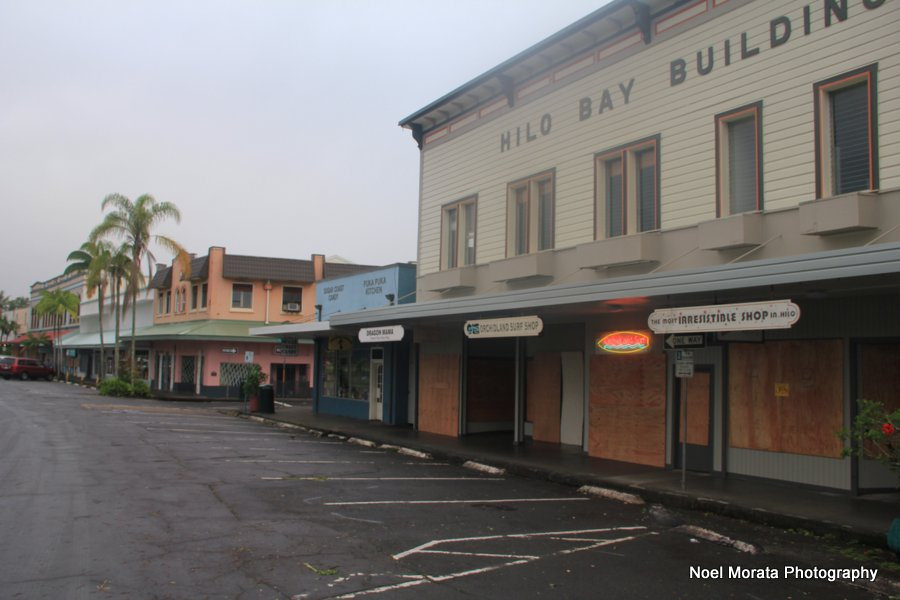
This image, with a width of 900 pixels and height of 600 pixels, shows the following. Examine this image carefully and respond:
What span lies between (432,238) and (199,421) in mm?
10539

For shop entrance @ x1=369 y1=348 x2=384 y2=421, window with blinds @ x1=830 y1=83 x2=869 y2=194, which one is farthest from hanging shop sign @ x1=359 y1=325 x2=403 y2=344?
window with blinds @ x1=830 y1=83 x2=869 y2=194

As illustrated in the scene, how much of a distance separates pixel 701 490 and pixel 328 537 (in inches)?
248

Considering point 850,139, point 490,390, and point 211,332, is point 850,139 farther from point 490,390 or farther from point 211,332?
point 211,332

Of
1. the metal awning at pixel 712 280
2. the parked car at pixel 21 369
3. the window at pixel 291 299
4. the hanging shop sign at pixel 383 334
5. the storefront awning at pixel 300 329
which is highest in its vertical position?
the window at pixel 291 299

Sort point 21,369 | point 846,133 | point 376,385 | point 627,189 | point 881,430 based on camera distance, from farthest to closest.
A: point 21,369 → point 376,385 → point 627,189 → point 846,133 → point 881,430

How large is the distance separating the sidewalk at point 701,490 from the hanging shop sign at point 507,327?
2.58 m

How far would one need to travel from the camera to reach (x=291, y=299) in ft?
145

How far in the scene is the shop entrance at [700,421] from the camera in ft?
44.8

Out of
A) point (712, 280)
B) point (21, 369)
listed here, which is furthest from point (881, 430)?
point (21, 369)

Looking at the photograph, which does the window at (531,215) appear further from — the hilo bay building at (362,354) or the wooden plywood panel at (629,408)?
the hilo bay building at (362,354)

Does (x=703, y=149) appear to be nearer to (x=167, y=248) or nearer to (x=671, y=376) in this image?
(x=671, y=376)

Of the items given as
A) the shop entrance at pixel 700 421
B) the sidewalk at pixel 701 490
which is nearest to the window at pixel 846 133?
the shop entrance at pixel 700 421

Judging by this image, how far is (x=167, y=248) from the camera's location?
3897 cm

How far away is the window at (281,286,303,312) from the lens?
43938 mm
